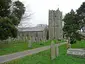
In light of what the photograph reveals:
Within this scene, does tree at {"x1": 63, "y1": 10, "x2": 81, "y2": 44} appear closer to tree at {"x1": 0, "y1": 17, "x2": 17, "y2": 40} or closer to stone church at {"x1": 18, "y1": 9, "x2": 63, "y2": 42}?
tree at {"x1": 0, "y1": 17, "x2": 17, "y2": 40}

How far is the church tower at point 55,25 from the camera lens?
Answer: 322ft

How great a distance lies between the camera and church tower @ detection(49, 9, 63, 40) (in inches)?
3858

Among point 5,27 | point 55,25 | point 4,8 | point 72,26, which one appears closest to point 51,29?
point 55,25

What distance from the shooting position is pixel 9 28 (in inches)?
982

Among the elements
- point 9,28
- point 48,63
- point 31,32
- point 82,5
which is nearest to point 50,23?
point 31,32

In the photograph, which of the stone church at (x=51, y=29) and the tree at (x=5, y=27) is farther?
the stone church at (x=51, y=29)

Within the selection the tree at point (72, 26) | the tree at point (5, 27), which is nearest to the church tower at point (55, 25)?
the tree at point (72, 26)

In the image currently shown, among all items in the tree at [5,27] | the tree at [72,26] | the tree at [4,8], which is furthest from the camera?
the tree at [72,26]

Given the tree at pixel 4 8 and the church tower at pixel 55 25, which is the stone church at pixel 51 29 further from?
the tree at pixel 4 8

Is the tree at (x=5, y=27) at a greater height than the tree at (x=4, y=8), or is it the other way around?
the tree at (x=4, y=8)

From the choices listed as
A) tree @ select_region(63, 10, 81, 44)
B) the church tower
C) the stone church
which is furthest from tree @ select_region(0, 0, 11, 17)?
the church tower

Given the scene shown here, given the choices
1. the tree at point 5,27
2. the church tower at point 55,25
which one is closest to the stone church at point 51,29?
the church tower at point 55,25

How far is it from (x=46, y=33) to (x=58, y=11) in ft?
51.0

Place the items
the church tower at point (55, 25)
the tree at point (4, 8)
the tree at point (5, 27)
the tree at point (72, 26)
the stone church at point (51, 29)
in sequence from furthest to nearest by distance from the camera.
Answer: the church tower at point (55, 25), the stone church at point (51, 29), the tree at point (72, 26), the tree at point (4, 8), the tree at point (5, 27)
